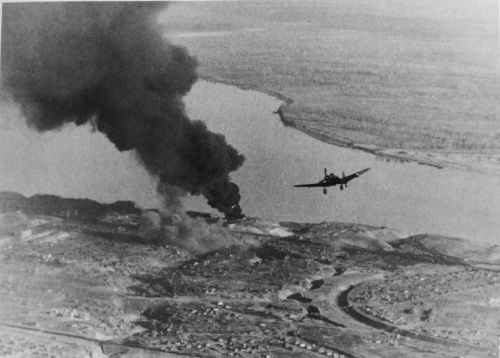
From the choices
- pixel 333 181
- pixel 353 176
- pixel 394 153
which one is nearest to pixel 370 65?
pixel 394 153

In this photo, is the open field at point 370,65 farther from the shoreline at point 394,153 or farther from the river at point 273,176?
the river at point 273,176

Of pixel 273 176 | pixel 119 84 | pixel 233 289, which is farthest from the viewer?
pixel 119 84

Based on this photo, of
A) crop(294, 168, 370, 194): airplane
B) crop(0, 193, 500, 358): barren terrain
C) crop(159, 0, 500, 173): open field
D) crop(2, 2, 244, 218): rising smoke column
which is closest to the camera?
crop(0, 193, 500, 358): barren terrain

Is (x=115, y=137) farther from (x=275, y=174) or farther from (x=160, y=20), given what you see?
(x=275, y=174)

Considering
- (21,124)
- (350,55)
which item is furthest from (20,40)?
(350,55)

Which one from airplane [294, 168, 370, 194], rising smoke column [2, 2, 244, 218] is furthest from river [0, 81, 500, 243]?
rising smoke column [2, 2, 244, 218]

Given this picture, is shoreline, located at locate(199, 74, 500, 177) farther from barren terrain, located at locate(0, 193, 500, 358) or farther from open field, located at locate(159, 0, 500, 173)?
barren terrain, located at locate(0, 193, 500, 358)

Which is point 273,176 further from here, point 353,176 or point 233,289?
point 233,289
